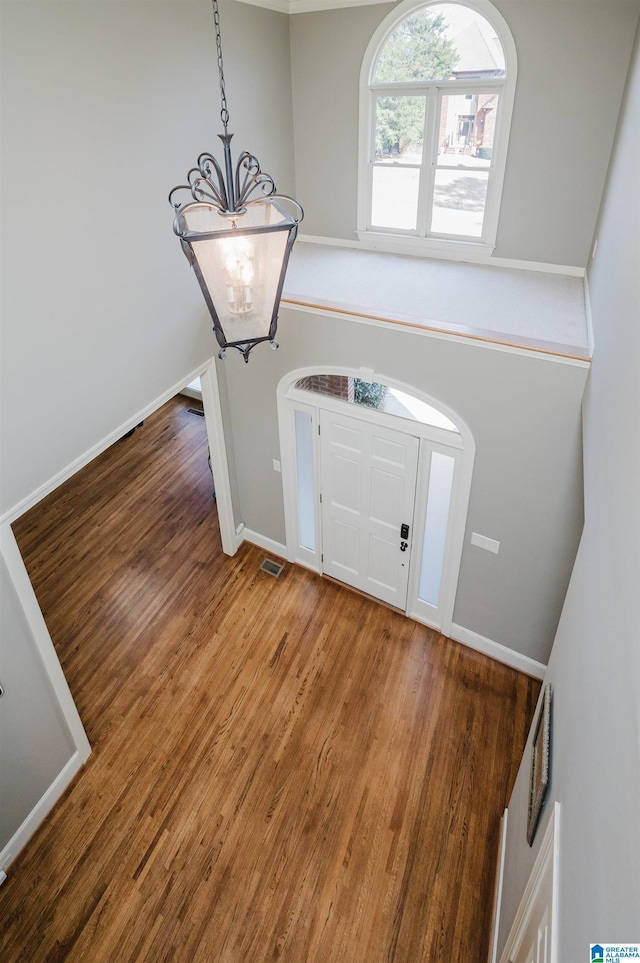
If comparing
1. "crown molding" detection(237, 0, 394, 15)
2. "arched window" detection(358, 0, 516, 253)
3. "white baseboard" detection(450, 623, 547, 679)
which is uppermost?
"crown molding" detection(237, 0, 394, 15)

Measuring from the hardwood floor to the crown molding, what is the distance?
4738 mm

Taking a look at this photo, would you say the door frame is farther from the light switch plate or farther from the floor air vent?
the floor air vent

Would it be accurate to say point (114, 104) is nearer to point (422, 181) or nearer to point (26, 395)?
point (26, 395)

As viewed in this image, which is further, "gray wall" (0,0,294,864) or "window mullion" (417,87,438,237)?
"window mullion" (417,87,438,237)

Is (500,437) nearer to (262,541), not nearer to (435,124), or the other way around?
(435,124)

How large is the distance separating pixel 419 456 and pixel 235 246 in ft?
8.29

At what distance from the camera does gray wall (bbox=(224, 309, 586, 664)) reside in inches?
139

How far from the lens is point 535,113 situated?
390 centimetres

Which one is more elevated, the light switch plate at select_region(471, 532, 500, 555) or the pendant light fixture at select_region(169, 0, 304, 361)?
the pendant light fixture at select_region(169, 0, 304, 361)

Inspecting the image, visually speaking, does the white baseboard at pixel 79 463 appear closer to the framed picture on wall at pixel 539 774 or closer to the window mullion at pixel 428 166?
the window mullion at pixel 428 166

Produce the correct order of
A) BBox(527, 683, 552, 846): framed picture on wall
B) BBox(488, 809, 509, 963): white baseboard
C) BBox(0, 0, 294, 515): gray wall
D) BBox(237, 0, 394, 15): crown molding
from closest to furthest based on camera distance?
1. BBox(527, 683, 552, 846): framed picture on wall
2. BBox(0, 0, 294, 515): gray wall
3. BBox(488, 809, 509, 963): white baseboard
4. BBox(237, 0, 394, 15): crown molding

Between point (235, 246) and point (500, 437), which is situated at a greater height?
point (235, 246)

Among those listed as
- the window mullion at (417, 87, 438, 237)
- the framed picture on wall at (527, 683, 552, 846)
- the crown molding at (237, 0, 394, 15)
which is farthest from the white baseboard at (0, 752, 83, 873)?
the crown molding at (237, 0, 394, 15)

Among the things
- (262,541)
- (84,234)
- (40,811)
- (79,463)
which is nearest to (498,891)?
(40,811)
